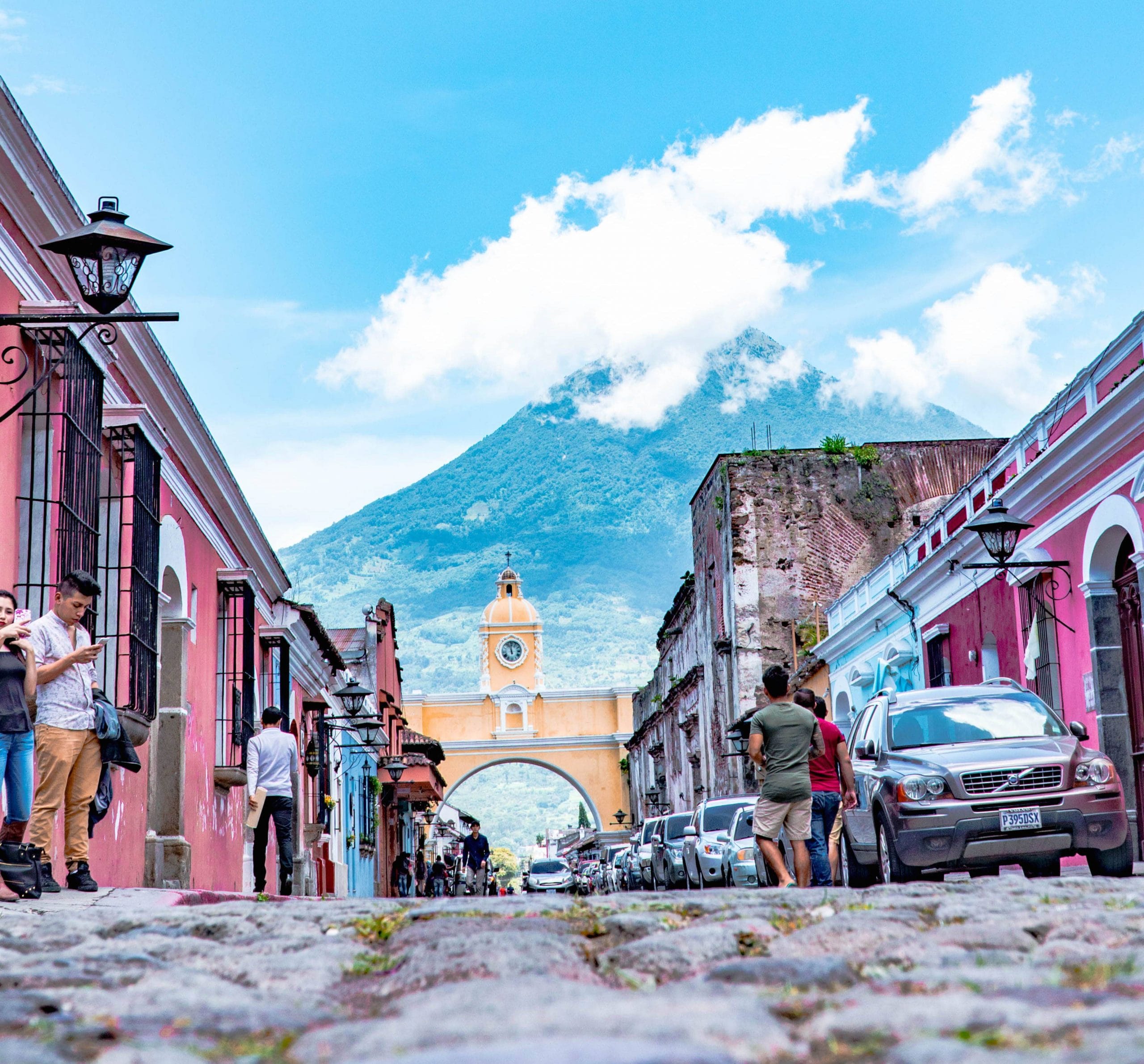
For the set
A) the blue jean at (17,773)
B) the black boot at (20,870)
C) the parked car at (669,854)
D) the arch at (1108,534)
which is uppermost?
the arch at (1108,534)

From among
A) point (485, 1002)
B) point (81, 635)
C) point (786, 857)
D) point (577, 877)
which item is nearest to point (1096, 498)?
point (786, 857)

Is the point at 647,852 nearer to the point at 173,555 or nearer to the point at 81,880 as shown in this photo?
the point at 173,555

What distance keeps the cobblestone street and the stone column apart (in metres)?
8.66

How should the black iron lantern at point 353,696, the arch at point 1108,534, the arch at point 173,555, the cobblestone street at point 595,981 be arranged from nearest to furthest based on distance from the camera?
the cobblestone street at point 595,981, the arch at point 1108,534, the arch at point 173,555, the black iron lantern at point 353,696

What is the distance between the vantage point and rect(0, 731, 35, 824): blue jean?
763 centimetres

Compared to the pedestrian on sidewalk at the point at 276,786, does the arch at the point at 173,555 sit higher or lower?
higher

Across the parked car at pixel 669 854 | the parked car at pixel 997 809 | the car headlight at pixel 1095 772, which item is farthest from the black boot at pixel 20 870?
the parked car at pixel 669 854

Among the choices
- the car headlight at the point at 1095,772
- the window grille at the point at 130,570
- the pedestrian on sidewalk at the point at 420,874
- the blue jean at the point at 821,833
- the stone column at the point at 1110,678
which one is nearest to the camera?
the car headlight at the point at 1095,772

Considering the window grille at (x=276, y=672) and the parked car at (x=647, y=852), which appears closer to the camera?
the window grille at (x=276, y=672)

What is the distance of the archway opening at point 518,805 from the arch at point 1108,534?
497 ft

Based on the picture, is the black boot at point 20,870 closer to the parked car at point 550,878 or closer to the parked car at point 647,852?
the parked car at point 647,852

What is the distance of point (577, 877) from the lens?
47.6m

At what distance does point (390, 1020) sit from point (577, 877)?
150 ft

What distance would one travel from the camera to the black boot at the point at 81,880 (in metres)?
8.51
